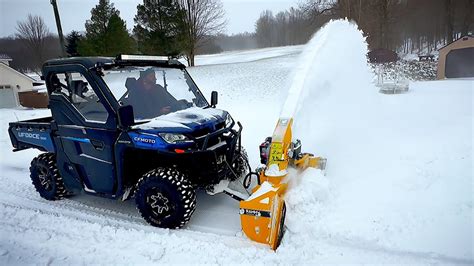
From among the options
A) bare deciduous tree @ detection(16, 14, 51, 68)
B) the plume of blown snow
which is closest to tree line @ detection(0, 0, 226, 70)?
bare deciduous tree @ detection(16, 14, 51, 68)

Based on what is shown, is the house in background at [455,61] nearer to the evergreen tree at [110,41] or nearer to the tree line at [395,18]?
the tree line at [395,18]

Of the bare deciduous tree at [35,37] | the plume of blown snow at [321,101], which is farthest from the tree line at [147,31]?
the plume of blown snow at [321,101]

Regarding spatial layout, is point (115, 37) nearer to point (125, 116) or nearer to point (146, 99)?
point (146, 99)

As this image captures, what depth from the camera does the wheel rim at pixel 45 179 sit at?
17.3 feet

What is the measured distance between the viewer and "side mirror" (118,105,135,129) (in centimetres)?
391

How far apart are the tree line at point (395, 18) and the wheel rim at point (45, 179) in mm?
17422

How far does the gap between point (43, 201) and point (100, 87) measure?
2.51 meters

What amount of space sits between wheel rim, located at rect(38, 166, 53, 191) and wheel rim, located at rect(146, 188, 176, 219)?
2184mm

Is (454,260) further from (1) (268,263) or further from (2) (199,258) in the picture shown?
(2) (199,258)

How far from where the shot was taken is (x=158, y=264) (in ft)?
11.2

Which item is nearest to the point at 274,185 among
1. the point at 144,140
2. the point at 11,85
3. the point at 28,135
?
the point at 144,140

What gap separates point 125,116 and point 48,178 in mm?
2394

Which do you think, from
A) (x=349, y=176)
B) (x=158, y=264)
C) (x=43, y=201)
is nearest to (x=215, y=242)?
(x=158, y=264)

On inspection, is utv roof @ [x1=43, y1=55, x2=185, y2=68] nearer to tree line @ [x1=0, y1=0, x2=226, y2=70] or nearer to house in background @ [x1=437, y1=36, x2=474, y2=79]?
tree line @ [x1=0, y1=0, x2=226, y2=70]
